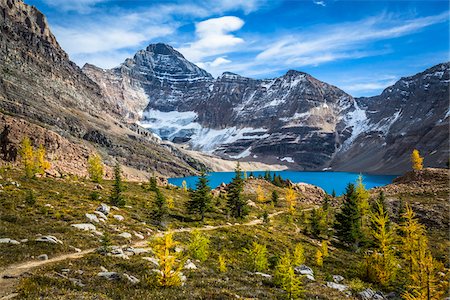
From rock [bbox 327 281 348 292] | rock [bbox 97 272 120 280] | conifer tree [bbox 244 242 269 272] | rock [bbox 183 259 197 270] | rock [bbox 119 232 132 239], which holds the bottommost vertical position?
rock [bbox 327 281 348 292]

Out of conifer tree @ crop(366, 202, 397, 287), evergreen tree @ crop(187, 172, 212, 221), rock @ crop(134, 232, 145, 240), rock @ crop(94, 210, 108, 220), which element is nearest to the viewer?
conifer tree @ crop(366, 202, 397, 287)

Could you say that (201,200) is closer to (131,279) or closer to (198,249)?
(198,249)

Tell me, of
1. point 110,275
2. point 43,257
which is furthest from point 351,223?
point 43,257

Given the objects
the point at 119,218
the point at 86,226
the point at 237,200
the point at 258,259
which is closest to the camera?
the point at 258,259

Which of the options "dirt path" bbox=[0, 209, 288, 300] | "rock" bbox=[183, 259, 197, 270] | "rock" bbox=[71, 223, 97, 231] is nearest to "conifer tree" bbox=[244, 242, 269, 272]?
"rock" bbox=[183, 259, 197, 270]

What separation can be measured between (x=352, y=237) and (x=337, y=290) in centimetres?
2576

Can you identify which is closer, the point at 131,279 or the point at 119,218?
the point at 131,279

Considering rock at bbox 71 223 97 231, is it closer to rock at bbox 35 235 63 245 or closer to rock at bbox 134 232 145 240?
rock at bbox 134 232 145 240

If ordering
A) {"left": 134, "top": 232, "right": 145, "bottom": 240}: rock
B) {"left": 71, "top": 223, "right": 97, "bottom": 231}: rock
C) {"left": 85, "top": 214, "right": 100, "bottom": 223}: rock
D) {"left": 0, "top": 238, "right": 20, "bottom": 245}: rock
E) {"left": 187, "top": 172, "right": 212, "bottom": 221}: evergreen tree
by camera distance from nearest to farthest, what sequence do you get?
1. {"left": 0, "top": 238, "right": 20, "bottom": 245}: rock
2. {"left": 71, "top": 223, "right": 97, "bottom": 231}: rock
3. {"left": 134, "top": 232, "right": 145, "bottom": 240}: rock
4. {"left": 85, "top": 214, "right": 100, "bottom": 223}: rock
5. {"left": 187, "top": 172, "right": 212, "bottom": 221}: evergreen tree

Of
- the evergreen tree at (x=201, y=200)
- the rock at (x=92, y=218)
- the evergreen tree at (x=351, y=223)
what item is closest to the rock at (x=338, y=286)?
the rock at (x=92, y=218)

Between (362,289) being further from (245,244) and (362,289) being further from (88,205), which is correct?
(88,205)

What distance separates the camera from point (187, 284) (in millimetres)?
19828

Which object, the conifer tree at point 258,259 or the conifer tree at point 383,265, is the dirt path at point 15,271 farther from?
the conifer tree at point 383,265

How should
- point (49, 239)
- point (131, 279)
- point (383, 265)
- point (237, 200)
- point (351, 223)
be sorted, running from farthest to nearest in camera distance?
point (237, 200) → point (351, 223) → point (383, 265) → point (49, 239) → point (131, 279)
